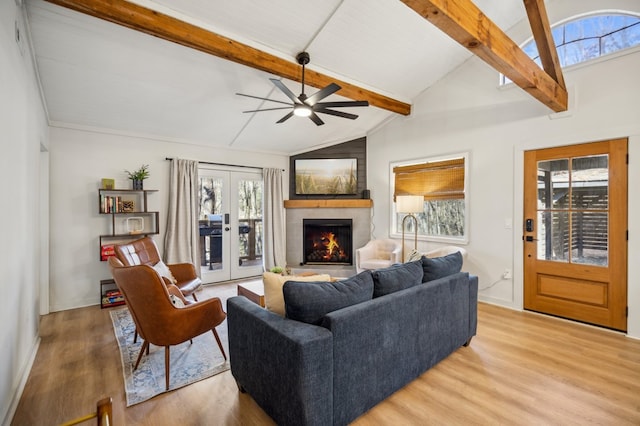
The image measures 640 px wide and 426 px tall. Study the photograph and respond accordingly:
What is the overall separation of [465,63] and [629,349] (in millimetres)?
3856

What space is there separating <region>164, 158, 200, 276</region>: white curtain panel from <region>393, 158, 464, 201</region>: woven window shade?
3485 millimetres

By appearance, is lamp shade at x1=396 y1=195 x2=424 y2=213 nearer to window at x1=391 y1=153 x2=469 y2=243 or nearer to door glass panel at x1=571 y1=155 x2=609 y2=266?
window at x1=391 y1=153 x2=469 y2=243

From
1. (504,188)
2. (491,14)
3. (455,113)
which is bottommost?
(504,188)

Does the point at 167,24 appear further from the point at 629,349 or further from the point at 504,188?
the point at 629,349

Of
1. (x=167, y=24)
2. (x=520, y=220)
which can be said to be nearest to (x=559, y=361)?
(x=520, y=220)

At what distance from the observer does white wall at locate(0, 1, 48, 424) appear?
1795 millimetres

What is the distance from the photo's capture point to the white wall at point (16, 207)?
5.89 feet

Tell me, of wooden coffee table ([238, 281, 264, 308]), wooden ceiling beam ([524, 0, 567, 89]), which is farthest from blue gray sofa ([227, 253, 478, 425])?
wooden ceiling beam ([524, 0, 567, 89])

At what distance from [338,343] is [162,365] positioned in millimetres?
1764

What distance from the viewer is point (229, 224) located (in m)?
5.50

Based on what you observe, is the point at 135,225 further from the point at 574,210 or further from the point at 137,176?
the point at 574,210

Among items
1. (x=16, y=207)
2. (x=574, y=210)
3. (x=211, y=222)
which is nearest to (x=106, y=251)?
(x=211, y=222)

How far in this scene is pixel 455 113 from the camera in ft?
14.6

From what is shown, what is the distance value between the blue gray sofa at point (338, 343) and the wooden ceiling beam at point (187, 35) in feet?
7.81
